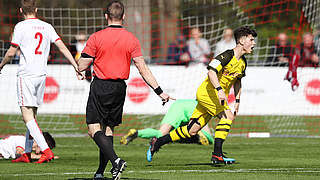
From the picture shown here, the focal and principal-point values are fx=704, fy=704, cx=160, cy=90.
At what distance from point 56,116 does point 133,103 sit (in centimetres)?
209

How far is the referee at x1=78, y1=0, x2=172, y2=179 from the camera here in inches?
292

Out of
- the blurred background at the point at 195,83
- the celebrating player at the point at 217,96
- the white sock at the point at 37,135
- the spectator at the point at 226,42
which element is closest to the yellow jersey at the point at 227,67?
the celebrating player at the point at 217,96

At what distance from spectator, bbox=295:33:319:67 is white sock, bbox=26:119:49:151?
938cm

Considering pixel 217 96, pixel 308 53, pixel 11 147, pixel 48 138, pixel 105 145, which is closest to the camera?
pixel 105 145

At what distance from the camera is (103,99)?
742cm

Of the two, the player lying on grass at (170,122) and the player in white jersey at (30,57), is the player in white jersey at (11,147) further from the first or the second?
the player lying on grass at (170,122)

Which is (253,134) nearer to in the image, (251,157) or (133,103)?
(251,157)

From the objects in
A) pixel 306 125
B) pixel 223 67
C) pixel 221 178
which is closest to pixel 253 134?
pixel 306 125

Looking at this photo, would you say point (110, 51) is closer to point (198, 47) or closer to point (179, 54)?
point (179, 54)

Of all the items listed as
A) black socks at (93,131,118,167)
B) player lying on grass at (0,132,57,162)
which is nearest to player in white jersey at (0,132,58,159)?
player lying on grass at (0,132,57,162)

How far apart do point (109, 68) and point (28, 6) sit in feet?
7.81

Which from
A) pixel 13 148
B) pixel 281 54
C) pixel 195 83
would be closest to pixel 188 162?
pixel 13 148

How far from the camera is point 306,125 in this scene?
57.4 feet

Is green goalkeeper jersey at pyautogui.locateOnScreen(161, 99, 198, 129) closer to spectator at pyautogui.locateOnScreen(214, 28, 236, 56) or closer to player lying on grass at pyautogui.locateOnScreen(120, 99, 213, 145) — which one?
player lying on grass at pyautogui.locateOnScreen(120, 99, 213, 145)
